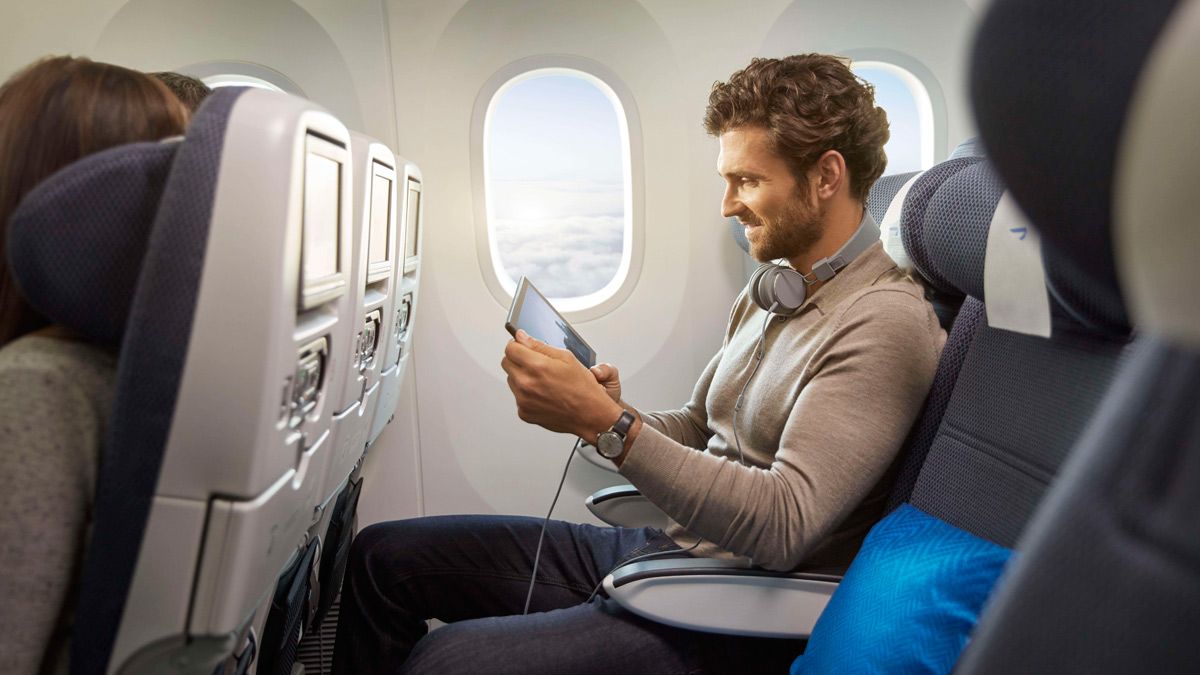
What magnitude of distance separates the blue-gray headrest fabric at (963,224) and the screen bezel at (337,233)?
933mm

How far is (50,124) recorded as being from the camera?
3.05 feet

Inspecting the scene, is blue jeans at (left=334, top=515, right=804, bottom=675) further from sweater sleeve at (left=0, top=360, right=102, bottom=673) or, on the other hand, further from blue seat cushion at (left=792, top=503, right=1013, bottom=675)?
sweater sleeve at (left=0, top=360, right=102, bottom=673)

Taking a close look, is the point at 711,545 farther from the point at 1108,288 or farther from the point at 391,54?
the point at 391,54

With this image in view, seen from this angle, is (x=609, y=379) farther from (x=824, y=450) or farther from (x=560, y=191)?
(x=560, y=191)

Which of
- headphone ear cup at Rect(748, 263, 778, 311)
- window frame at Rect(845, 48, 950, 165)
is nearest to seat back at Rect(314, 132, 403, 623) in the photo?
headphone ear cup at Rect(748, 263, 778, 311)

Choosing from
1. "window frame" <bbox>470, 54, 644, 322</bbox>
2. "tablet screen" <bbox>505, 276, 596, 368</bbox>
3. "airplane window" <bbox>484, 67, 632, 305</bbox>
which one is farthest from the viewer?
"airplane window" <bbox>484, 67, 632, 305</bbox>

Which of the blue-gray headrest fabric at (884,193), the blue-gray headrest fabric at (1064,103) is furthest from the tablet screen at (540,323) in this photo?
the blue-gray headrest fabric at (1064,103)

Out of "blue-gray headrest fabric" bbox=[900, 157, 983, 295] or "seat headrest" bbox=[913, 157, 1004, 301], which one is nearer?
"seat headrest" bbox=[913, 157, 1004, 301]

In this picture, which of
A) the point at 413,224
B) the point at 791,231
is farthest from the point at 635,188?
the point at 791,231

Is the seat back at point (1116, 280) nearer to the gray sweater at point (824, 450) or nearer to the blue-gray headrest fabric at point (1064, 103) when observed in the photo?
the blue-gray headrest fabric at point (1064, 103)

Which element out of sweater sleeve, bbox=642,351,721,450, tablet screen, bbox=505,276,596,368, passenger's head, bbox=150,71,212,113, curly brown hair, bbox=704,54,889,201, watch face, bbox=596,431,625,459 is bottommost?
sweater sleeve, bbox=642,351,721,450

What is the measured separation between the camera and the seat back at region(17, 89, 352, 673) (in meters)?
0.79

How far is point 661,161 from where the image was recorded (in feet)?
10.0

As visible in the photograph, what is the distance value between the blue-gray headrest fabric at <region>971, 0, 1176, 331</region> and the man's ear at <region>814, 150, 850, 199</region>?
51.2 inches
